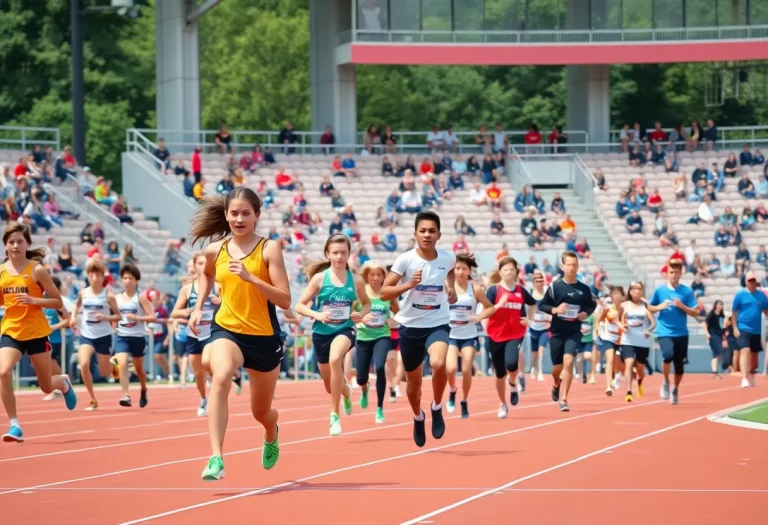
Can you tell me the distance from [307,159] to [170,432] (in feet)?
97.9

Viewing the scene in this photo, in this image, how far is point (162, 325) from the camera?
1293 inches

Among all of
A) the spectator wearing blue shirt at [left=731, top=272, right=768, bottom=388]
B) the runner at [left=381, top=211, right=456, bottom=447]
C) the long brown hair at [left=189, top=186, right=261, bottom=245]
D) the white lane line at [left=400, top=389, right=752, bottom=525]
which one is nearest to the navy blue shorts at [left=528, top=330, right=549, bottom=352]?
the spectator wearing blue shirt at [left=731, top=272, right=768, bottom=388]

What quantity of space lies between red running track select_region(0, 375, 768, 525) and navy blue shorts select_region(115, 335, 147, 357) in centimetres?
161

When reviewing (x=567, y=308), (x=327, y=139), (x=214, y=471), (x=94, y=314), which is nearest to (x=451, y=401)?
(x=567, y=308)

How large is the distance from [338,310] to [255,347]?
20.0 ft

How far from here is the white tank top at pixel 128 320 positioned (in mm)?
22578

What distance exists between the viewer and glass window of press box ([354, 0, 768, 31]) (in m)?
51.1

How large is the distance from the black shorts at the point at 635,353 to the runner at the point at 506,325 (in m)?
4.30

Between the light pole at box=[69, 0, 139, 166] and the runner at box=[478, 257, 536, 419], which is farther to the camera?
the light pole at box=[69, 0, 139, 166]

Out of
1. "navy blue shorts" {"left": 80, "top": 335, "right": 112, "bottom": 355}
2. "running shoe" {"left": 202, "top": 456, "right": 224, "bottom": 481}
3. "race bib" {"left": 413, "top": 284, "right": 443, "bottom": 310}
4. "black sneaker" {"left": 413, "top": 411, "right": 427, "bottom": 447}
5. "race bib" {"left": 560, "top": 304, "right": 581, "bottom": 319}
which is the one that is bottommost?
"black sneaker" {"left": 413, "top": 411, "right": 427, "bottom": 447}

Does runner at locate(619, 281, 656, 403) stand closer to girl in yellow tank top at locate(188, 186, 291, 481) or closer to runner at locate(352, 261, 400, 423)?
runner at locate(352, 261, 400, 423)

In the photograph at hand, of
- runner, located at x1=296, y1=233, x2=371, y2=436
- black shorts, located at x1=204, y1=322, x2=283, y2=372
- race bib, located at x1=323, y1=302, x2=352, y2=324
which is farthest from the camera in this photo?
race bib, located at x1=323, y1=302, x2=352, y2=324

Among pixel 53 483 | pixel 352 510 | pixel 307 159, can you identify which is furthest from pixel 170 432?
pixel 307 159

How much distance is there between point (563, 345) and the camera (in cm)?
2089
